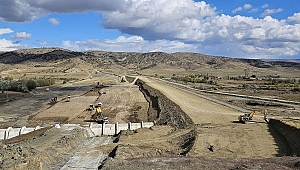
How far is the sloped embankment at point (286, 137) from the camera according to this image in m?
21.6

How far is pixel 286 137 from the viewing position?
987 inches

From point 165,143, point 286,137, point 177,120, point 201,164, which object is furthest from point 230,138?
point 201,164

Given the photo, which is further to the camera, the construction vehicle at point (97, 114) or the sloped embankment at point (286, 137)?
the construction vehicle at point (97, 114)

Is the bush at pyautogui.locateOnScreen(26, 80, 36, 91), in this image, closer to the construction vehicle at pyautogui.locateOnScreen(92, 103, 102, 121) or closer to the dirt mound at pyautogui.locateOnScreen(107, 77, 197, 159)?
the construction vehicle at pyautogui.locateOnScreen(92, 103, 102, 121)

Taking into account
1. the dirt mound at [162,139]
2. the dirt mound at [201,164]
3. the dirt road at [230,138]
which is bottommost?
the dirt mound at [162,139]

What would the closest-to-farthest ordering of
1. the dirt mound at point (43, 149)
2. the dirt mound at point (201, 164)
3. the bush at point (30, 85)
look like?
the dirt mound at point (201, 164)
the dirt mound at point (43, 149)
the bush at point (30, 85)

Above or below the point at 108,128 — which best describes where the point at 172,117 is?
above

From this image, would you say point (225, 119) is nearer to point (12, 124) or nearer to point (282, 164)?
point (282, 164)

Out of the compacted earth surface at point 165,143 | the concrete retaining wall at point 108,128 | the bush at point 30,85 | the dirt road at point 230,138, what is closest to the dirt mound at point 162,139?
the compacted earth surface at point 165,143

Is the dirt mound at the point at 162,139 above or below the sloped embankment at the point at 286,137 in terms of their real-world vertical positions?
below

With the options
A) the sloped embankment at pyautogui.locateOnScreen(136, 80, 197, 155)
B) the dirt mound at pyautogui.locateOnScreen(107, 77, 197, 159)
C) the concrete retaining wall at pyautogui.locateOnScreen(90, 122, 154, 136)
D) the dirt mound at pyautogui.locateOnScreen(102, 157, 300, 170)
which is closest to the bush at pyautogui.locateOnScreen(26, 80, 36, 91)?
the sloped embankment at pyautogui.locateOnScreen(136, 80, 197, 155)

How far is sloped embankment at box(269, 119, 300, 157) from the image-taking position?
21.6 m

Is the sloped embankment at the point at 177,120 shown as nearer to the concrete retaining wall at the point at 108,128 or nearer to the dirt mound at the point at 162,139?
the dirt mound at the point at 162,139

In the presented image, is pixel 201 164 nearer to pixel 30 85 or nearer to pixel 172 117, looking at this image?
pixel 172 117
